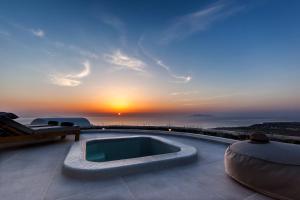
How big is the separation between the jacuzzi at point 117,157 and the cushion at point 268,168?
3.09 ft

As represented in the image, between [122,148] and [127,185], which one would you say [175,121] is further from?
[127,185]

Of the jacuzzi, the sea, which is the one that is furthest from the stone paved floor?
the sea

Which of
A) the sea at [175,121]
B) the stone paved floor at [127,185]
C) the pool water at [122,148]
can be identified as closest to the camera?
the stone paved floor at [127,185]

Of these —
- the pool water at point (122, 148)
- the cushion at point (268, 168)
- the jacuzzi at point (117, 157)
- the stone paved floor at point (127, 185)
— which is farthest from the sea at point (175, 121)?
the cushion at point (268, 168)

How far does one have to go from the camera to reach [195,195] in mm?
1610

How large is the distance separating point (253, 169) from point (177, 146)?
1.76m

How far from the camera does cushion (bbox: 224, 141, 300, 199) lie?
1440 millimetres

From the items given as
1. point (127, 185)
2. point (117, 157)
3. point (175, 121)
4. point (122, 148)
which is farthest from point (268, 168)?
point (175, 121)

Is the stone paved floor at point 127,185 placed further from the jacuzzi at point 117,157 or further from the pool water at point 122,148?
the pool water at point 122,148

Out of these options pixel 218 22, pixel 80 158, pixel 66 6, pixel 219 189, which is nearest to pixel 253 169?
pixel 219 189

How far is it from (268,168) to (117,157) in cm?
391

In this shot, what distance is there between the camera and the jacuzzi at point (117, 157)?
208 centimetres

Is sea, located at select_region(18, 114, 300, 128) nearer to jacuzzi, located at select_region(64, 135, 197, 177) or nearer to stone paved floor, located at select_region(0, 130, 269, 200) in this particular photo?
jacuzzi, located at select_region(64, 135, 197, 177)

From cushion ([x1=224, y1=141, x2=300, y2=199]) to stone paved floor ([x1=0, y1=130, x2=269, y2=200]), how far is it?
5.3 inches
